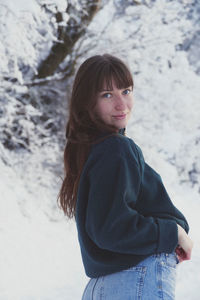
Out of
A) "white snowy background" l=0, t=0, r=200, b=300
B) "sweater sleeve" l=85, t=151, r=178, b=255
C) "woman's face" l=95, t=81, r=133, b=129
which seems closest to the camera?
"sweater sleeve" l=85, t=151, r=178, b=255

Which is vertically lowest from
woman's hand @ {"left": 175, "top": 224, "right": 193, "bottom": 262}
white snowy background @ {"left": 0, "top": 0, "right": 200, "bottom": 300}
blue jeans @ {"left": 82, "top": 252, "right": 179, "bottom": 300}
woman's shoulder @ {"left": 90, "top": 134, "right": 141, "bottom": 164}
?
white snowy background @ {"left": 0, "top": 0, "right": 200, "bottom": 300}

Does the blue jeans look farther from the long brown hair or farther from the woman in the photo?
the long brown hair

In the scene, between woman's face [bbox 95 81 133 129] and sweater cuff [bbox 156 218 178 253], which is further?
woman's face [bbox 95 81 133 129]

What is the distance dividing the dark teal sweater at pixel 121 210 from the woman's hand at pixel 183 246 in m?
0.03

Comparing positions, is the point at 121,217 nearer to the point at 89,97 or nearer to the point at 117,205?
the point at 117,205

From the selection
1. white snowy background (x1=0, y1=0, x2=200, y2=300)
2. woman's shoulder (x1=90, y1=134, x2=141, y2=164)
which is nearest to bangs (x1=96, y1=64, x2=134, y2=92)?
woman's shoulder (x1=90, y1=134, x2=141, y2=164)

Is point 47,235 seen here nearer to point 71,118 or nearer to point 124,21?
point 124,21

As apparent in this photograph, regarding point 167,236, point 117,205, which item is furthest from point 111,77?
point 167,236

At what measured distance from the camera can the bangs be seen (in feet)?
5.02

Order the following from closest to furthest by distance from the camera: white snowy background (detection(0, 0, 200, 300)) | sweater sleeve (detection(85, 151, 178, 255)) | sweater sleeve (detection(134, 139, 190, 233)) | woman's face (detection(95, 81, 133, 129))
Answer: sweater sleeve (detection(85, 151, 178, 255)) < sweater sleeve (detection(134, 139, 190, 233)) < woman's face (detection(95, 81, 133, 129)) < white snowy background (detection(0, 0, 200, 300))

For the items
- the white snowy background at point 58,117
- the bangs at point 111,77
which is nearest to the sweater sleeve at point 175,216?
the bangs at point 111,77

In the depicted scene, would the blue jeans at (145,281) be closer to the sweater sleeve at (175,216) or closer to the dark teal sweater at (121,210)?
the dark teal sweater at (121,210)

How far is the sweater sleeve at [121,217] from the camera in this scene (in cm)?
133

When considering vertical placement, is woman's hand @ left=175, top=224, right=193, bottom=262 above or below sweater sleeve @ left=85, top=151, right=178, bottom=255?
below
